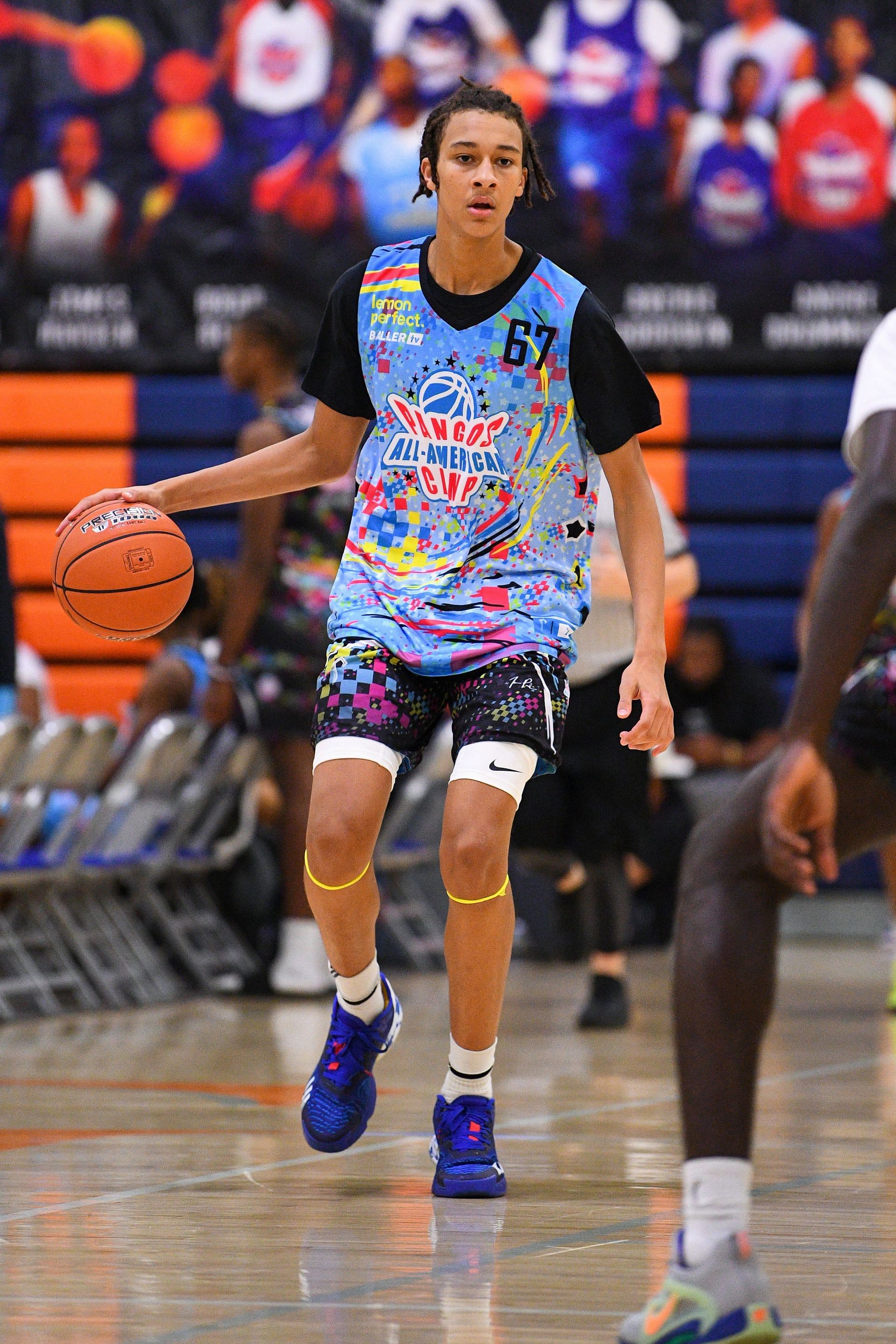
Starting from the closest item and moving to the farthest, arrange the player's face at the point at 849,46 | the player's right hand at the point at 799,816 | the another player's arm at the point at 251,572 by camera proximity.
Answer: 1. the player's right hand at the point at 799,816
2. the another player's arm at the point at 251,572
3. the player's face at the point at 849,46

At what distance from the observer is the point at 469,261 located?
12.6 ft

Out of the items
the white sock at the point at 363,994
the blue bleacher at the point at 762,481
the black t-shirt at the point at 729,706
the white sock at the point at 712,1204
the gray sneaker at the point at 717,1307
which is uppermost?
the white sock at the point at 712,1204

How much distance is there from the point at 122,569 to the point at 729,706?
260 inches

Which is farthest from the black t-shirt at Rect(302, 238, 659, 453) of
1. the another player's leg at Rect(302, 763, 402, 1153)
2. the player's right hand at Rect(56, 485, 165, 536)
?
the another player's leg at Rect(302, 763, 402, 1153)

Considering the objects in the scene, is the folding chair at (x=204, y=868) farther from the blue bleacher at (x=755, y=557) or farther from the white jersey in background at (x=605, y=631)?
the blue bleacher at (x=755, y=557)

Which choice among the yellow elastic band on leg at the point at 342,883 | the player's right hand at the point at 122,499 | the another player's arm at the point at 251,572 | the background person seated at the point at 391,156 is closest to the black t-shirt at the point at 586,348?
the player's right hand at the point at 122,499

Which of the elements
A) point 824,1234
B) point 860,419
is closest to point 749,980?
point 860,419

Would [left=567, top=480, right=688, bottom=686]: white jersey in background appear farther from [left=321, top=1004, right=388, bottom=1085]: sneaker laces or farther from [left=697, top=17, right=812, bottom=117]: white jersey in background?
[left=697, top=17, right=812, bottom=117]: white jersey in background

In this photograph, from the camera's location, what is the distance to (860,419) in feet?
8.30

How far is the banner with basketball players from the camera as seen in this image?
34.3 feet

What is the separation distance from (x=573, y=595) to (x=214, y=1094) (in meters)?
1.89

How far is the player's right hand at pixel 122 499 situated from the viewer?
388cm

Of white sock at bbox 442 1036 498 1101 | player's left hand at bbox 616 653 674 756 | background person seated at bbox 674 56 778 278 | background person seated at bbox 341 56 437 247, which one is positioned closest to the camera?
player's left hand at bbox 616 653 674 756

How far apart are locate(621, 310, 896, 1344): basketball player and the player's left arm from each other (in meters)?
0.79
